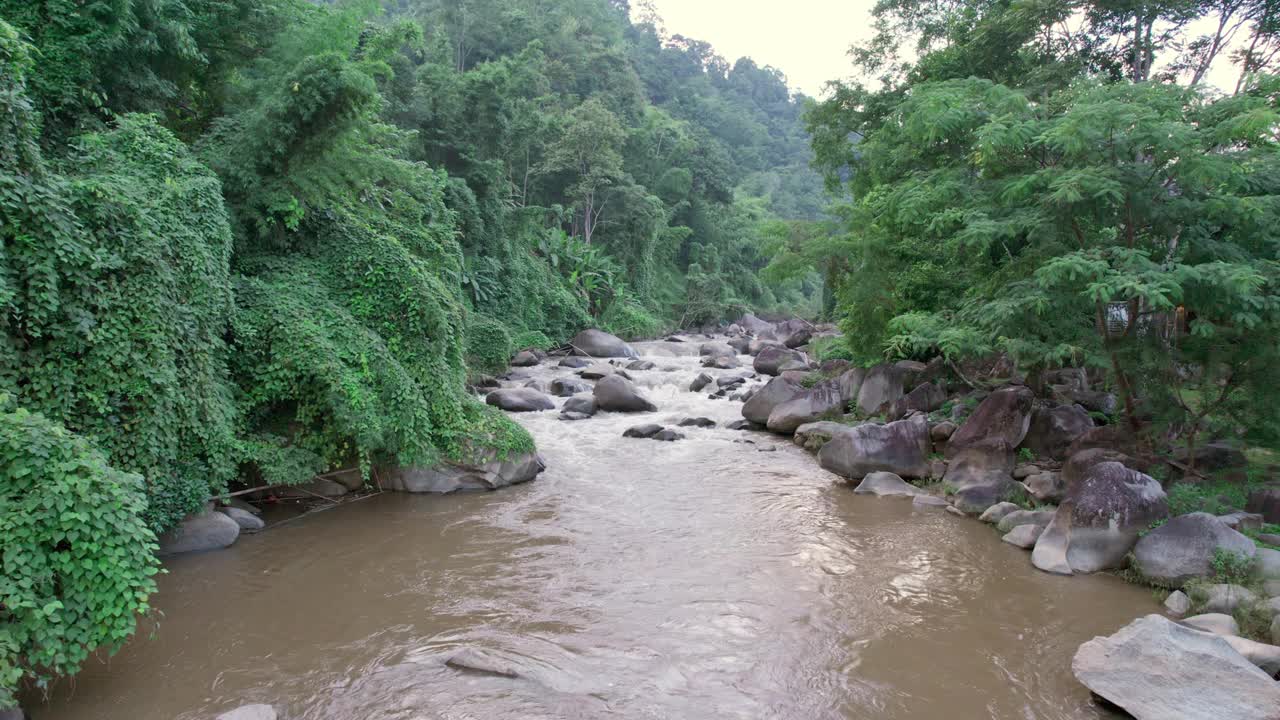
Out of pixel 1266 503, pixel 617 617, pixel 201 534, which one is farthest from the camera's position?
pixel 201 534

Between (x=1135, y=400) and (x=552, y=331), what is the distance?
69.3ft

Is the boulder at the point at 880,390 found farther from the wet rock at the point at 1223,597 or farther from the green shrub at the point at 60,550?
the green shrub at the point at 60,550

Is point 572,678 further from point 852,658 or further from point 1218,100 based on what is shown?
point 1218,100

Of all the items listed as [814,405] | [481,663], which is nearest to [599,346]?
[814,405]

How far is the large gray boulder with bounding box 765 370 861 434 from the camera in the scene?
49.4ft

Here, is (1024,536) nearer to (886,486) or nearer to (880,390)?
(886,486)

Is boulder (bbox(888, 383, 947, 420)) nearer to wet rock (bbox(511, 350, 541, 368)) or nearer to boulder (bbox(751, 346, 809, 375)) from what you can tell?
boulder (bbox(751, 346, 809, 375))

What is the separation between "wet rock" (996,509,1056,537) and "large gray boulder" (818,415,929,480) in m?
2.28

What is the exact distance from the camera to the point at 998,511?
9586 mm

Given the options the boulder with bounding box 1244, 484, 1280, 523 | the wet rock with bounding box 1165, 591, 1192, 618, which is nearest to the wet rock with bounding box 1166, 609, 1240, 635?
the wet rock with bounding box 1165, 591, 1192, 618

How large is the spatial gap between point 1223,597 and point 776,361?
16.6 meters

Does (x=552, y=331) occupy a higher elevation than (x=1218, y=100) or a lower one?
lower

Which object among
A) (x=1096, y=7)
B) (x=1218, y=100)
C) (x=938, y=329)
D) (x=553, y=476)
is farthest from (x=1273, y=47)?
(x=553, y=476)

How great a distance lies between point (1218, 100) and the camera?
809cm
